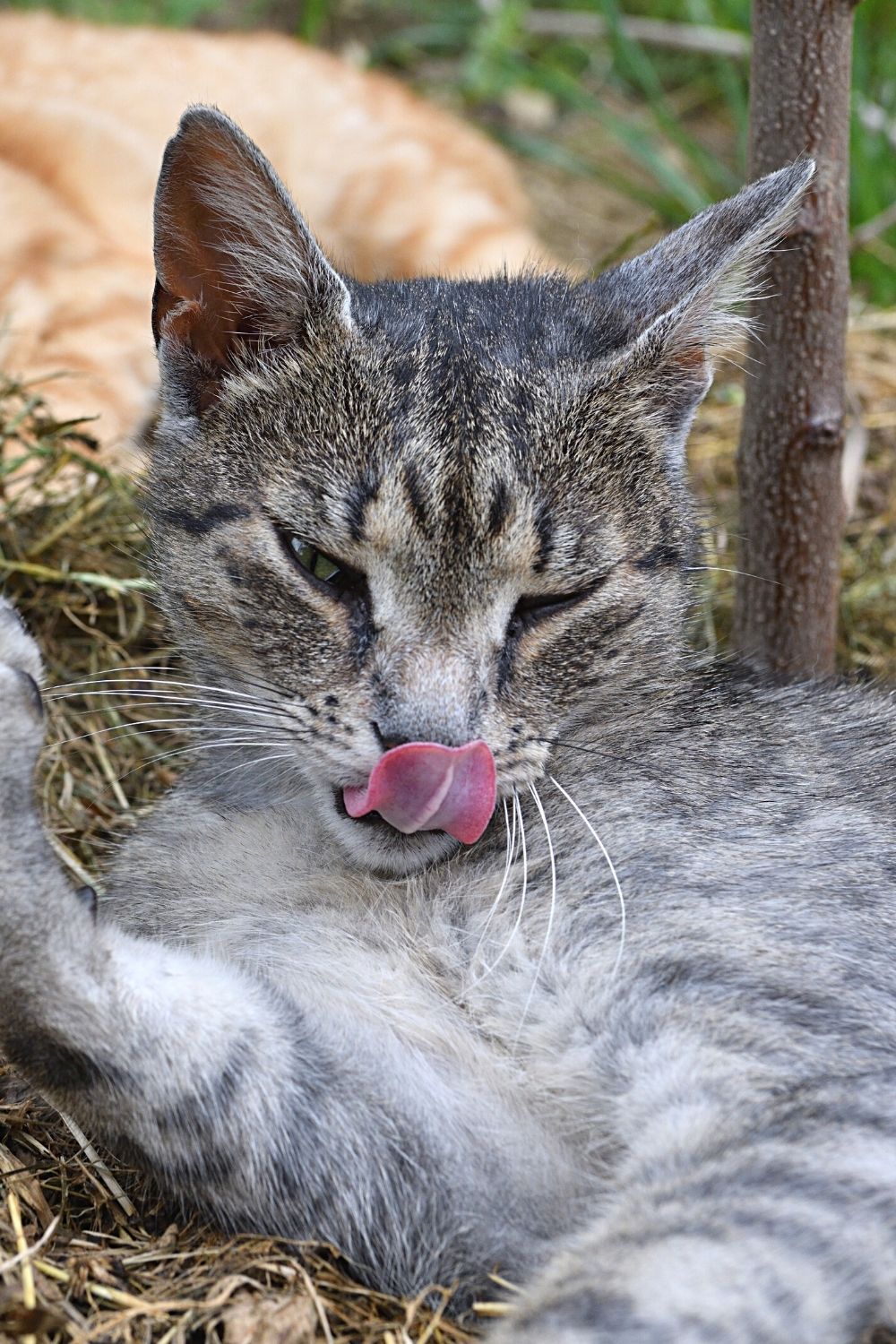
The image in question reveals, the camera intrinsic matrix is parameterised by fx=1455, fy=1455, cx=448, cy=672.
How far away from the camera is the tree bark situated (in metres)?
3.56

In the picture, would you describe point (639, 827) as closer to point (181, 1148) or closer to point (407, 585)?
point (407, 585)

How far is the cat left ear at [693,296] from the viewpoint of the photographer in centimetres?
295

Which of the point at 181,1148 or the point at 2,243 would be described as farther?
the point at 2,243

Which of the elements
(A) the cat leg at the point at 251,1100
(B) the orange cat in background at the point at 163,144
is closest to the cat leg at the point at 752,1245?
(A) the cat leg at the point at 251,1100

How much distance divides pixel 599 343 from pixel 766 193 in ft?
1.48

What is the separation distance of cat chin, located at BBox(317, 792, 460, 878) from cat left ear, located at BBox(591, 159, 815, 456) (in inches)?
40.2

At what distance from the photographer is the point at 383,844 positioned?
2686 mm

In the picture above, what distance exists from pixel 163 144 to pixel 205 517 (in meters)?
4.34

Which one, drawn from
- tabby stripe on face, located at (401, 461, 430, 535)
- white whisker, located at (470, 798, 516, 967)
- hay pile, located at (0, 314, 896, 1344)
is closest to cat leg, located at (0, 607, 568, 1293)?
hay pile, located at (0, 314, 896, 1344)

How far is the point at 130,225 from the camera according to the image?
6.70 metres

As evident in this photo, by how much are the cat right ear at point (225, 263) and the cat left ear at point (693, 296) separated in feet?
2.03

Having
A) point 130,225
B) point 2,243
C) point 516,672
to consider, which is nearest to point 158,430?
point 516,672

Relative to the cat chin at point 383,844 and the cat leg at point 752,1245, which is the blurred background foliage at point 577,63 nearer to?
the cat chin at point 383,844

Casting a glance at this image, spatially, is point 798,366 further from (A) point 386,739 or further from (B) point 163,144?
(B) point 163,144
